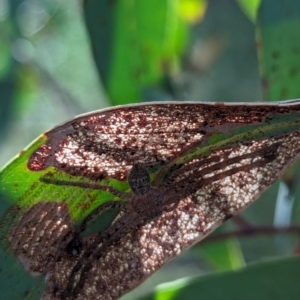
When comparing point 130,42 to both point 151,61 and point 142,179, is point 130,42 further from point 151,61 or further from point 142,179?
point 142,179

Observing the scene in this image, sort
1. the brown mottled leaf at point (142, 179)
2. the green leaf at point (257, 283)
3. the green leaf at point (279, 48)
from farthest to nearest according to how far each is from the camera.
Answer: the green leaf at point (279, 48) < the green leaf at point (257, 283) < the brown mottled leaf at point (142, 179)

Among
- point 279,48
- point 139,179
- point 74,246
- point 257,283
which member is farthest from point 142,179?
point 279,48

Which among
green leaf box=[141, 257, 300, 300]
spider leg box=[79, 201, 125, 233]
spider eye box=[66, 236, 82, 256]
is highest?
spider leg box=[79, 201, 125, 233]

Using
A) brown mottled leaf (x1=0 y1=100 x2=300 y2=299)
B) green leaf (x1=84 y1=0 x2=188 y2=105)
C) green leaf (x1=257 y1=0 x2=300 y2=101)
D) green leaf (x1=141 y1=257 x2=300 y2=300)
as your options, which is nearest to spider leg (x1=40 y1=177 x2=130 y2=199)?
brown mottled leaf (x1=0 y1=100 x2=300 y2=299)

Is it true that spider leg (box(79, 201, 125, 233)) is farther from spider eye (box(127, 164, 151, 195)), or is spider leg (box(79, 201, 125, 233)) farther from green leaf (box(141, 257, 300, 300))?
green leaf (box(141, 257, 300, 300))

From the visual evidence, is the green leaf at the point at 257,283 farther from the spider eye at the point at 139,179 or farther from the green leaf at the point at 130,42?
the green leaf at the point at 130,42

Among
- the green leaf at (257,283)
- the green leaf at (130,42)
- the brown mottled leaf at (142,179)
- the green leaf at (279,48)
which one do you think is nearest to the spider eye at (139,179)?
the brown mottled leaf at (142,179)
